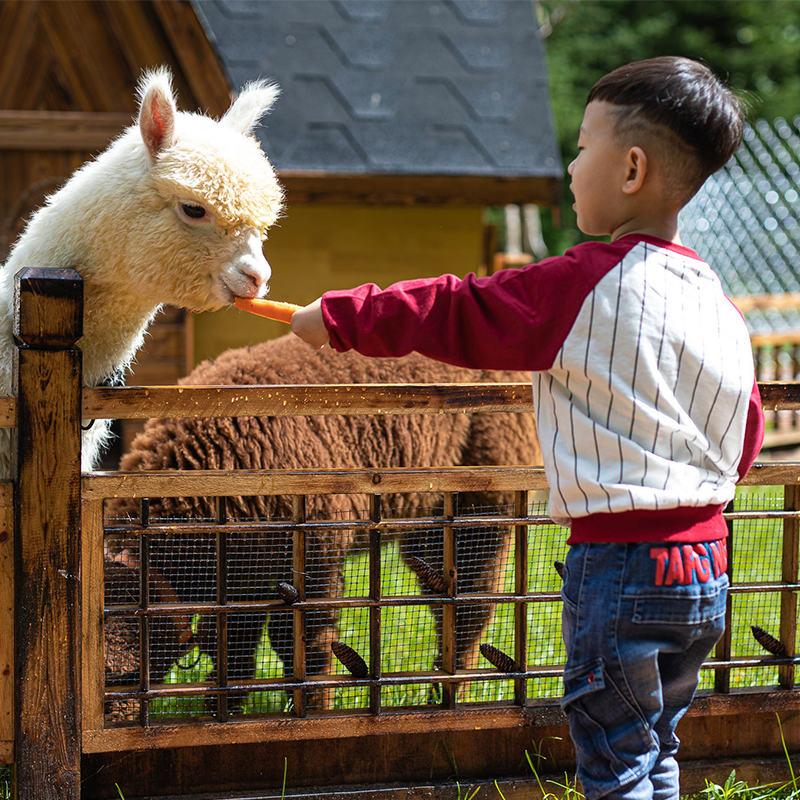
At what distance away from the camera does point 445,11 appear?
9.06 meters

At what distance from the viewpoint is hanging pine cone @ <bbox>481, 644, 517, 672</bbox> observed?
9.00ft

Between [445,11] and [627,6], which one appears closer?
[445,11]

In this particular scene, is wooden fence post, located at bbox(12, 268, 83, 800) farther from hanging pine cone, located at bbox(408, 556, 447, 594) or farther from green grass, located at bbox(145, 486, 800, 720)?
hanging pine cone, located at bbox(408, 556, 447, 594)

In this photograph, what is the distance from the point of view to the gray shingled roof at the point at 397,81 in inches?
295

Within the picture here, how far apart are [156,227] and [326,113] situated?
5.58 metres

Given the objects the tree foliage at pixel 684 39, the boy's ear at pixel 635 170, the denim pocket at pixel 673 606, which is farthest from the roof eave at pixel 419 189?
the tree foliage at pixel 684 39

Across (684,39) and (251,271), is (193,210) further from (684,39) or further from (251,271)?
(684,39)

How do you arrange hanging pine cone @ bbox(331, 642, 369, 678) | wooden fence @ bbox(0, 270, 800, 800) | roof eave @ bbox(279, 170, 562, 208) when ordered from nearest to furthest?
wooden fence @ bbox(0, 270, 800, 800) → hanging pine cone @ bbox(331, 642, 369, 678) → roof eave @ bbox(279, 170, 562, 208)

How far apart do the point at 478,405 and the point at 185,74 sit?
16.7 ft

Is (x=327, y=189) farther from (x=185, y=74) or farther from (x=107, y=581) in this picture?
(x=107, y=581)

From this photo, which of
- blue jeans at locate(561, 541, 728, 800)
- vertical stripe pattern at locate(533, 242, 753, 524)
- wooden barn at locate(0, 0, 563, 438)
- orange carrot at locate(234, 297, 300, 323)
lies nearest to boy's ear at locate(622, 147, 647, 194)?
vertical stripe pattern at locate(533, 242, 753, 524)

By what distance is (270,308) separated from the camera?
234 cm

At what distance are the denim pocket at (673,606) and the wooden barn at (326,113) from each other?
15.9ft

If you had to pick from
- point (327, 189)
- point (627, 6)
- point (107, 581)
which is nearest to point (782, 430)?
point (327, 189)
